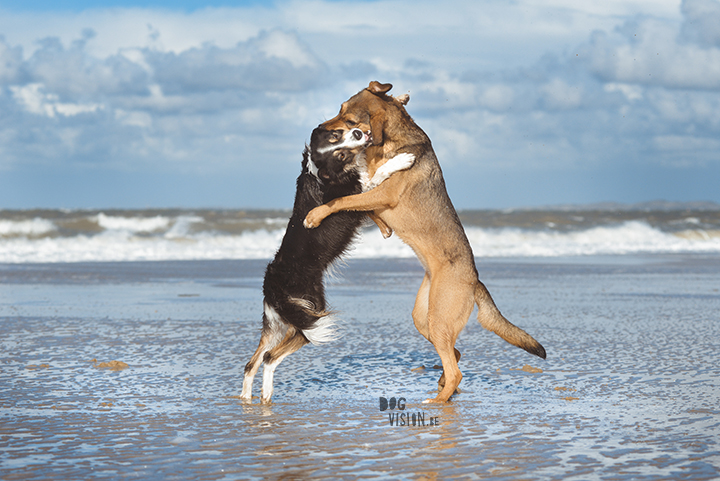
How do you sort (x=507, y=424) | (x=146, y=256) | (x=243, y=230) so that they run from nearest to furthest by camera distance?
(x=507, y=424) < (x=146, y=256) < (x=243, y=230)

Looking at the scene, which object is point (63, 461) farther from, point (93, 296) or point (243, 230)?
point (243, 230)

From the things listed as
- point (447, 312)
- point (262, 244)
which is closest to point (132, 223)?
point (262, 244)

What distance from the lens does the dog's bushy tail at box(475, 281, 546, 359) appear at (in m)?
5.09

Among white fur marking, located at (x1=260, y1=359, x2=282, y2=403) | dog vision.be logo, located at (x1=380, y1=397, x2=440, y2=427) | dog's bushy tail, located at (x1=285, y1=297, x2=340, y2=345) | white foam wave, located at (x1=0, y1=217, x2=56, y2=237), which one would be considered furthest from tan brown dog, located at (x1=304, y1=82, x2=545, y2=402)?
white foam wave, located at (x1=0, y1=217, x2=56, y2=237)

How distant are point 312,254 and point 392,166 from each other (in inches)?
32.2

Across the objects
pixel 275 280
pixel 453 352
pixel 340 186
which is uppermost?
pixel 340 186

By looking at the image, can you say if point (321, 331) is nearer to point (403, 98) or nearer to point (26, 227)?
point (403, 98)

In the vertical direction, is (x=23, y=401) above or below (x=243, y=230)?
below

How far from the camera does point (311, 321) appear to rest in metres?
4.93

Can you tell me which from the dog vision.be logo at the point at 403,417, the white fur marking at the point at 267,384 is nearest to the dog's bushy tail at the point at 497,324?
the dog vision.be logo at the point at 403,417

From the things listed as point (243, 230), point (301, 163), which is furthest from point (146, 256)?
point (301, 163)

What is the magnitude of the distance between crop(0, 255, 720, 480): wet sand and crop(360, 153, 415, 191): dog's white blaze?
147 centimetres

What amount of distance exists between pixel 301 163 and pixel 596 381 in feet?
8.73

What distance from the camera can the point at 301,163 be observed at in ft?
17.1
